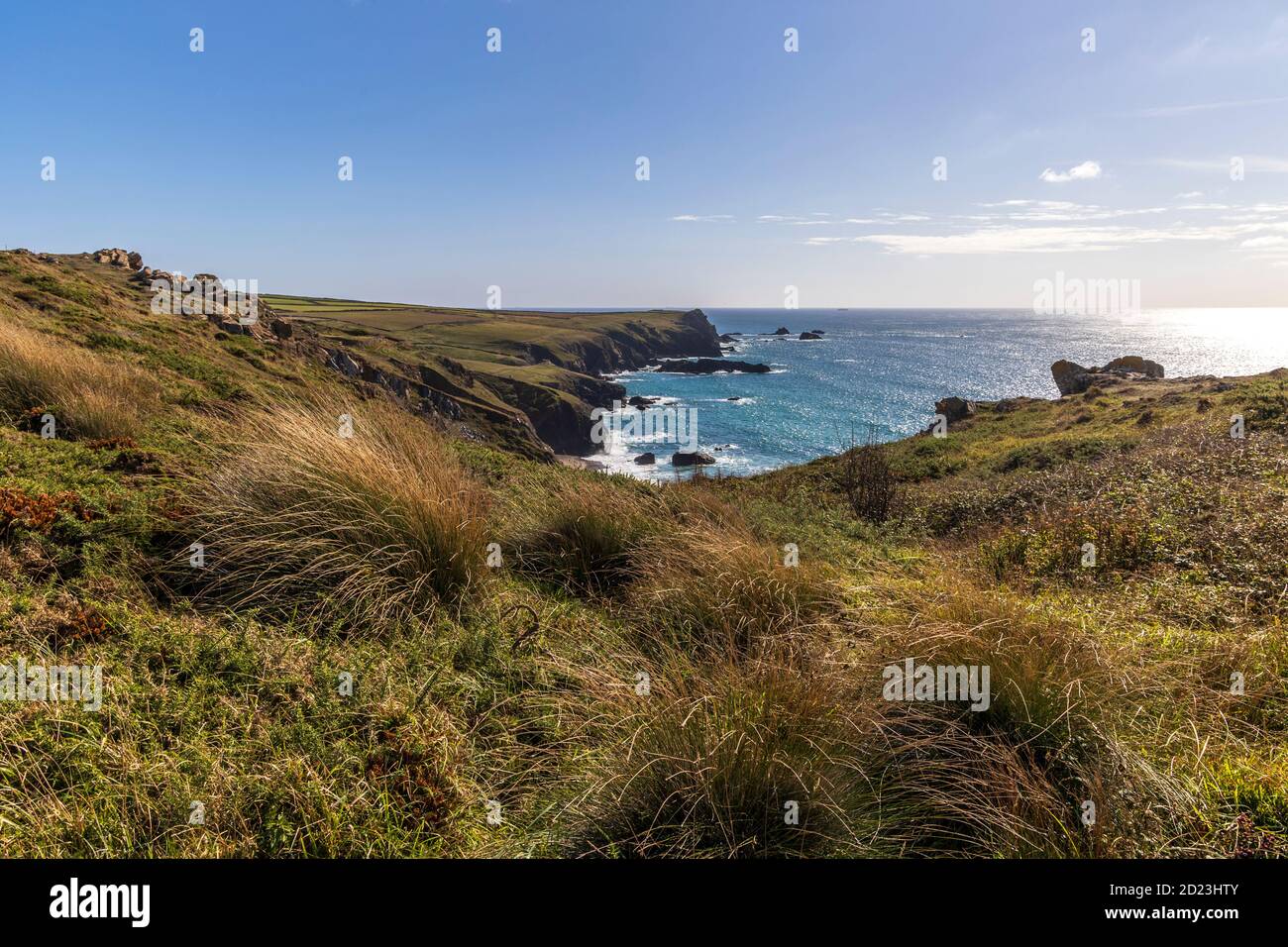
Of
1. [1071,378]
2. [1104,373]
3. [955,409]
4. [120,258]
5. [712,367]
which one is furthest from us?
[712,367]

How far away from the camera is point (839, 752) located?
285 cm

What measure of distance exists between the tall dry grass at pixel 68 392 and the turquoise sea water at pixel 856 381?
114ft

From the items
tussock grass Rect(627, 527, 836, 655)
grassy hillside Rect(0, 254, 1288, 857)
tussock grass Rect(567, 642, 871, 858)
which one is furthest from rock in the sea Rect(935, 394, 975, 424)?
tussock grass Rect(567, 642, 871, 858)

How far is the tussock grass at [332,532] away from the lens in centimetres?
431

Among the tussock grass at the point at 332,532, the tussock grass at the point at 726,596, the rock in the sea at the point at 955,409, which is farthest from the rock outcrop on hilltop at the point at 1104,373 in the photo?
the tussock grass at the point at 332,532

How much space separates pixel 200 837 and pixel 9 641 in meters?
2.17

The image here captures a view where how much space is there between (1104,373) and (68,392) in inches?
2398

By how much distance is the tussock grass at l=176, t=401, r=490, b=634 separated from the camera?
14.1ft

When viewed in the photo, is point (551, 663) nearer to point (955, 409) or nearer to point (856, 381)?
point (955, 409)

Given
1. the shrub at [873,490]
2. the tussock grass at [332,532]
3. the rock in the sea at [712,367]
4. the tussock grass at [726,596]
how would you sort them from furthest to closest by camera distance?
the rock in the sea at [712,367] → the shrub at [873,490] → the tussock grass at [726,596] → the tussock grass at [332,532]

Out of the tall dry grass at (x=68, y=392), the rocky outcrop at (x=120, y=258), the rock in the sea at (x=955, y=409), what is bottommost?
the tall dry grass at (x=68, y=392)

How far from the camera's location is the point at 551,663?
12.5 ft

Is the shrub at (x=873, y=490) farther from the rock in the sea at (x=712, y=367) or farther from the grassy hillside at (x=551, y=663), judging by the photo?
the rock in the sea at (x=712, y=367)

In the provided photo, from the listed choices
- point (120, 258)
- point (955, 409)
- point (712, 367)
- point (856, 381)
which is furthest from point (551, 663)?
point (712, 367)
